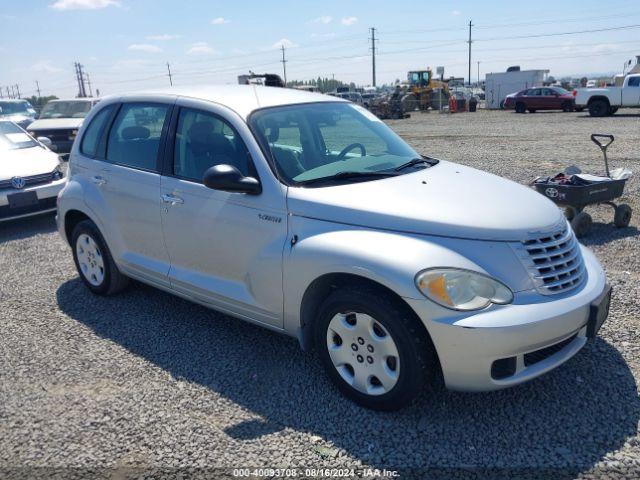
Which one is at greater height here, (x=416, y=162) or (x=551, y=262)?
(x=416, y=162)

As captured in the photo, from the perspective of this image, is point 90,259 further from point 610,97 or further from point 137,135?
point 610,97

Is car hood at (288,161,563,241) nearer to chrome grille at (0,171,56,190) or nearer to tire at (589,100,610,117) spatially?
chrome grille at (0,171,56,190)

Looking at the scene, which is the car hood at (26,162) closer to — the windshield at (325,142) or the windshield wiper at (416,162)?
the windshield at (325,142)

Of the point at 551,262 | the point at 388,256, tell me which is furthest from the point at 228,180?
the point at 551,262

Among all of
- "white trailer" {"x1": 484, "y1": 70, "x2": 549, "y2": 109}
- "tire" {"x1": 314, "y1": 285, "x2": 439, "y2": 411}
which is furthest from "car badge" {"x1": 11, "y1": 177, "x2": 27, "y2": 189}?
"white trailer" {"x1": 484, "y1": 70, "x2": 549, "y2": 109}

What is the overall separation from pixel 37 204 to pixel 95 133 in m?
3.59

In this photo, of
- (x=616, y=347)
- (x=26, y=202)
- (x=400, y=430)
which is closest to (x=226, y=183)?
(x=400, y=430)

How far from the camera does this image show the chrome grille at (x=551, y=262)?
9.77 feet

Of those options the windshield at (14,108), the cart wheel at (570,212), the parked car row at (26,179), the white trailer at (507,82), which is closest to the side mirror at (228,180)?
the cart wheel at (570,212)

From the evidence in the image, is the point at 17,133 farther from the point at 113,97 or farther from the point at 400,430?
the point at 400,430

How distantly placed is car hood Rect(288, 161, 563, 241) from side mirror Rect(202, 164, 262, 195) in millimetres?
263

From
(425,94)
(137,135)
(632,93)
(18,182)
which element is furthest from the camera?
(425,94)

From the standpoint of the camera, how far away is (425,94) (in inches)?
1542

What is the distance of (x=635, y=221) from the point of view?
23.1 feet
